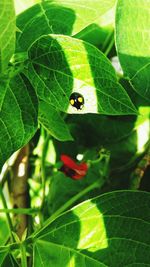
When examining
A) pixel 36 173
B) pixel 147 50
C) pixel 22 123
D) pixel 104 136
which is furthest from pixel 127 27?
pixel 36 173

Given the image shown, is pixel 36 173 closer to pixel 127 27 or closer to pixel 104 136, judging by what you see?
pixel 104 136

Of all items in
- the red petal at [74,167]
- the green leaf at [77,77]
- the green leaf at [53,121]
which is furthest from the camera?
the red petal at [74,167]

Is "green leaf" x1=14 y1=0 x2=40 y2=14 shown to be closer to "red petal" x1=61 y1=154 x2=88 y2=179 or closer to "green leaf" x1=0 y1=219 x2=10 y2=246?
"red petal" x1=61 y1=154 x2=88 y2=179

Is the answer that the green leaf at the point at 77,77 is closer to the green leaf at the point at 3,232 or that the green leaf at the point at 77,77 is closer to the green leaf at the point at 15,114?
the green leaf at the point at 15,114

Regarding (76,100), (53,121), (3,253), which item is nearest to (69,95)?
(76,100)

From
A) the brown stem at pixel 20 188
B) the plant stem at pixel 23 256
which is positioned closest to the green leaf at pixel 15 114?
the plant stem at pixel 23 256
